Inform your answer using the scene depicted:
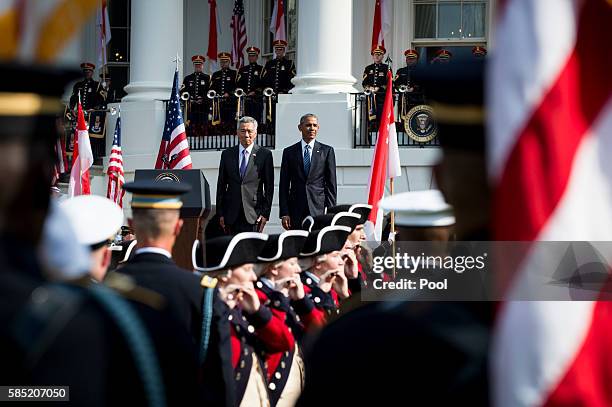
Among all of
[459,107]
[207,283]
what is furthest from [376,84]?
[459,107]

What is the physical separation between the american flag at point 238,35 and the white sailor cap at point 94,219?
20.6 meters

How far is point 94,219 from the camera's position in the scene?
4.88 m

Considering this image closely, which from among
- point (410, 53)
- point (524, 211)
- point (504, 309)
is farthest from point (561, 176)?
point (410, 53)

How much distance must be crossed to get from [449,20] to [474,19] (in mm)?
469

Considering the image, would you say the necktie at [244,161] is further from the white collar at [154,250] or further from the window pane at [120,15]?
the window pane at [120,15]

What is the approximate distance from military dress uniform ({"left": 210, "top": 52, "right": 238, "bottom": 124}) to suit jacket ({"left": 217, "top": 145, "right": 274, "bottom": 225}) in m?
4.84

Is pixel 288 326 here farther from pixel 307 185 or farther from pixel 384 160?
pixel 307 185

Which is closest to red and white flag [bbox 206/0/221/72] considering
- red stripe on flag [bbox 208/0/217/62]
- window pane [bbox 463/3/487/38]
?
red stripe on flag [bbox 208/0/217/62]

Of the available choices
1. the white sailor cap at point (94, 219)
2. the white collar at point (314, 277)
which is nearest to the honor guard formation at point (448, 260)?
the white sailor cap at point (94, 219)

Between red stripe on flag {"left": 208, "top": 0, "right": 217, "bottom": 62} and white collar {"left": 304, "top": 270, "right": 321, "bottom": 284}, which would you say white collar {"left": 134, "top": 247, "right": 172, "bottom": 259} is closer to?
white collar {"left": 304, "top": 270, "right": 321, "bottom": 284}

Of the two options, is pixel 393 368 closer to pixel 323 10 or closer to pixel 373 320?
pixel 373 320

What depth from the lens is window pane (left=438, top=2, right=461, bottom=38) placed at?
25219 millimetres

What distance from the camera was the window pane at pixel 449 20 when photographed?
82.7ft

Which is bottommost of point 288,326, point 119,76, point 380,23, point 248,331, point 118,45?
point 288,326
